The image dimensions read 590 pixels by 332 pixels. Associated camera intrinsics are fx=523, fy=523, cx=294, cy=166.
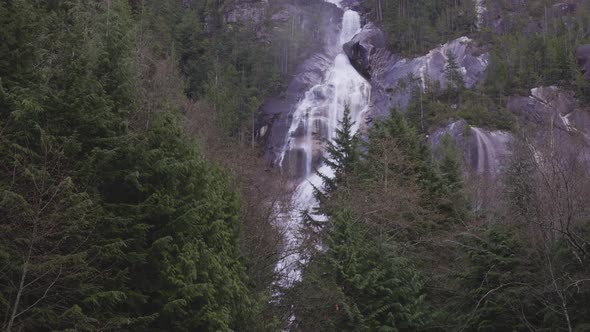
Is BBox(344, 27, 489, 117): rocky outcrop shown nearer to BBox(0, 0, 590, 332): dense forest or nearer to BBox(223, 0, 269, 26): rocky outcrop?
BBox(223, 0, 269, 26): rocky outcrop

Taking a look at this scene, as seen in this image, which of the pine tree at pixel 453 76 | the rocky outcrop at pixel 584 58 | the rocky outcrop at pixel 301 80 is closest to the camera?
the rocky outcrop at pixel 584 58

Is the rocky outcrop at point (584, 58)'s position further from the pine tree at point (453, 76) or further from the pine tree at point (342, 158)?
the pine tree at point (342, 158)

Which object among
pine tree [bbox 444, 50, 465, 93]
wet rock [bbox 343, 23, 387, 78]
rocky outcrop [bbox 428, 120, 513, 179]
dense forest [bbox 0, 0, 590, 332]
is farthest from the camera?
wet rock [bbox 343, 23, 387, 78]

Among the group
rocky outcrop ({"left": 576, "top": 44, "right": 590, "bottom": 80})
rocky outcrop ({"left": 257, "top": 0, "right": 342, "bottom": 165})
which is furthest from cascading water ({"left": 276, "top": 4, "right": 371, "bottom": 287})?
rocky outcrop ({"left": 576, "top": 44, "right": 590, "bottom": 80})

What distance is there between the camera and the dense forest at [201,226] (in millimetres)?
9633

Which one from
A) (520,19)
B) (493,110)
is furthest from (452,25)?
(493,110)

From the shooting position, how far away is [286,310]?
705 inches

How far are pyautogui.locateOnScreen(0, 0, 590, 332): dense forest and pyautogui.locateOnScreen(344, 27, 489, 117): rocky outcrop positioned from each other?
30.2 meters

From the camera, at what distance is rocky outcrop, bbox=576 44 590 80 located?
51.9 m

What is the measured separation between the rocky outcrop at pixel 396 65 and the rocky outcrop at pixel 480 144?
8860 millimetres

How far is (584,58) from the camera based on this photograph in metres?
52.9

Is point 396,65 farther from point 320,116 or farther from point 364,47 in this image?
point 320,116

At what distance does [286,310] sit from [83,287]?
30.9 ft

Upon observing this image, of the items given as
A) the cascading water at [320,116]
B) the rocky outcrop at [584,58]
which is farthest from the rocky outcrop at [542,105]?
the cascading water at [320,116]
